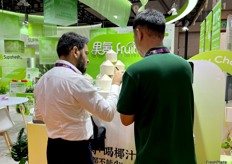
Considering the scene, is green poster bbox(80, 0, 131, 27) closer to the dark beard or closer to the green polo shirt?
the dark beard

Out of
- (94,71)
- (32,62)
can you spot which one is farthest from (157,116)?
(32,62)

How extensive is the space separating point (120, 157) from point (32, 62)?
29.0 feet

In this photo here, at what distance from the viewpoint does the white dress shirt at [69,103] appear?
4.40 ft

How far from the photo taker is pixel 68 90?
1.34 m

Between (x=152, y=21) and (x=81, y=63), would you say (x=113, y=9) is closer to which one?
(x=81, y=63)

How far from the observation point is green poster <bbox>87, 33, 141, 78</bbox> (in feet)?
8.80

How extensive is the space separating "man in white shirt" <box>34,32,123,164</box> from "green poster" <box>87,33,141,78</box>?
1.20 meters

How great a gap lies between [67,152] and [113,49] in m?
1.58

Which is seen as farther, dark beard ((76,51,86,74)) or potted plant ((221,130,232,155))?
potted plant ((221,130,232,155))

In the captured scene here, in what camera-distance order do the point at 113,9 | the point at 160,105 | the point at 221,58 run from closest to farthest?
the point at 160,105 < the point at 221,58 < the point at 113,9

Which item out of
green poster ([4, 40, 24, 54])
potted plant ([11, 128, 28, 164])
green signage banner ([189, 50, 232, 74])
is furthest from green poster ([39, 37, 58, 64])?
green signage banner ([189, 50, 232, 74])

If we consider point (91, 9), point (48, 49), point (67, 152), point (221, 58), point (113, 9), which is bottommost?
point (67, 152)

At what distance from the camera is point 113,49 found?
2750 mm

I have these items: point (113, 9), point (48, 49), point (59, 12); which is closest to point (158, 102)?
point (59, 12)
